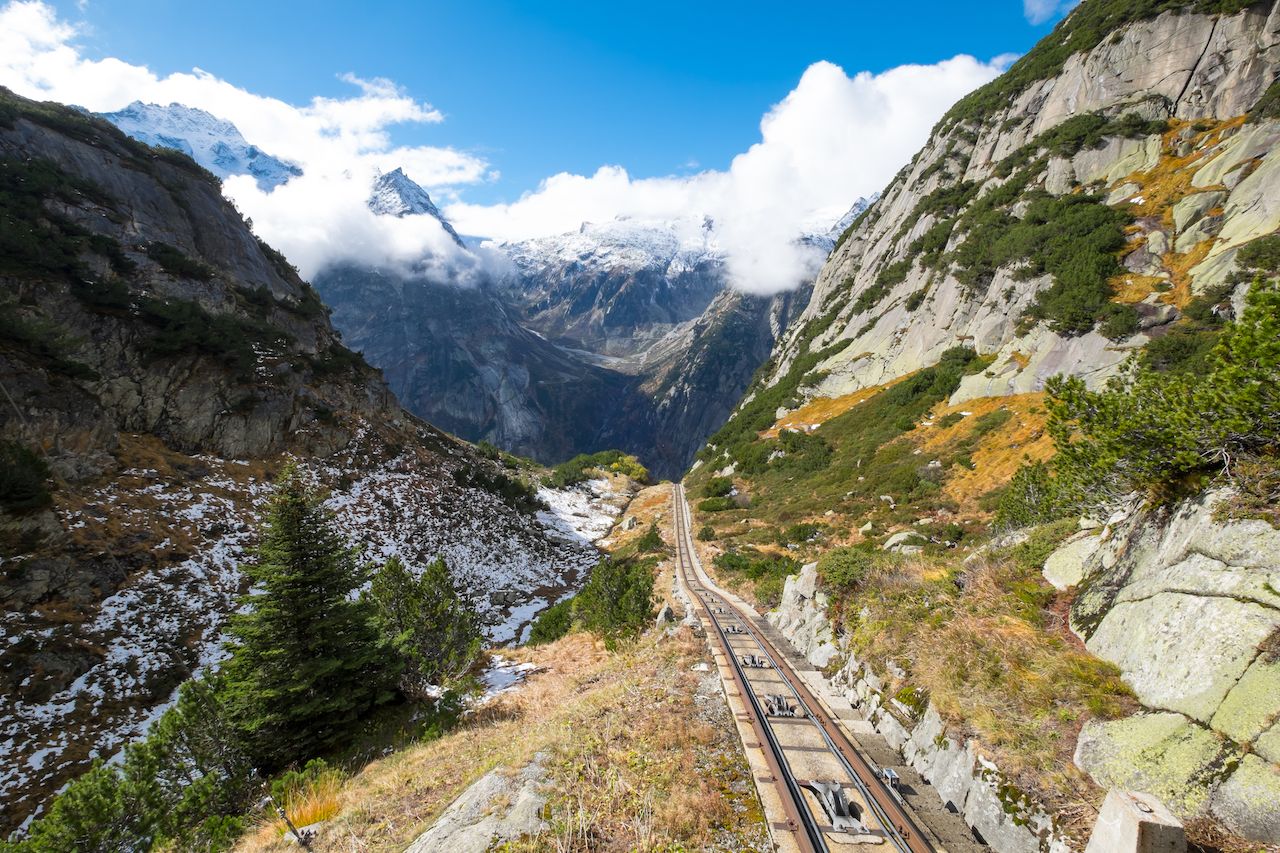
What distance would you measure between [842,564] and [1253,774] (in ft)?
30.4

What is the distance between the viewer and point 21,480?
651 inches

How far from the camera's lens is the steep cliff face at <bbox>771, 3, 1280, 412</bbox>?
32.5 meters

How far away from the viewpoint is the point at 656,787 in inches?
287

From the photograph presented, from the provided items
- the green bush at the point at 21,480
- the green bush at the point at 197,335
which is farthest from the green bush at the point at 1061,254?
the green bush at the point at 197,335

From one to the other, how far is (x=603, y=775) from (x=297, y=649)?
8.97 metres

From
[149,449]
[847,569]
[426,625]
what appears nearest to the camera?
[847,569]

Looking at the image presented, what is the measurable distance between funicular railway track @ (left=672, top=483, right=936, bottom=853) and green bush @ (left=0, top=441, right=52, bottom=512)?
23588mm

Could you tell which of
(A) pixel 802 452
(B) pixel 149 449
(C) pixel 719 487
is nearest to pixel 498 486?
(B) pixel 149 449

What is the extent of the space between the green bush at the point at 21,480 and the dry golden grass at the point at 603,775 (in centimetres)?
1659

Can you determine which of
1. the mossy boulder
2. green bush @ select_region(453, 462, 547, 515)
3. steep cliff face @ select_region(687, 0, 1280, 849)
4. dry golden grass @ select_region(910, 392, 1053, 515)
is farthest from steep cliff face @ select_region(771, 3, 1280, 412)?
green bush @ select_region(453, 462, 547, 515)

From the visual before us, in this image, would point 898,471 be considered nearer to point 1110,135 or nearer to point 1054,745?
point 1054,745

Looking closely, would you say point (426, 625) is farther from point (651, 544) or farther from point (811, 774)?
point (651, 544)

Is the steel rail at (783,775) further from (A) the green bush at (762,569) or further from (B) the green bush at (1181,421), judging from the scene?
(A) the green bush at (762,569)

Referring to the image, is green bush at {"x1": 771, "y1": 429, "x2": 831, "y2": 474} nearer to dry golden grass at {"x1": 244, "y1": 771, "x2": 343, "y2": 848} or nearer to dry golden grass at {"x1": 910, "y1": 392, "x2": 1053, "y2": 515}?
dry golden grass at {"x1": 910, "y1": 392, "x2": 1053, "y2": 515}
